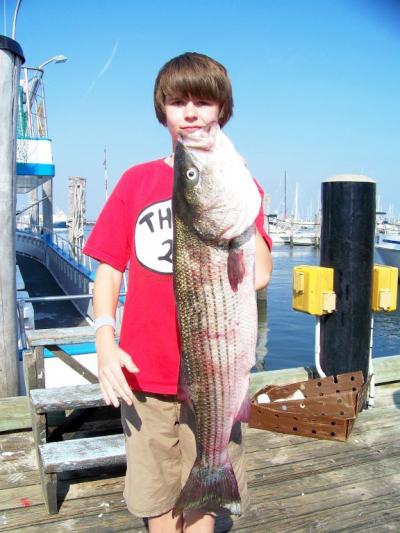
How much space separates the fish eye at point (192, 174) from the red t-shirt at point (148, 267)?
41cm

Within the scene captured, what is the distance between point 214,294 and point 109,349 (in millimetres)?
491

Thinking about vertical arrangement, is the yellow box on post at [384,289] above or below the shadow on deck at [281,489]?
above

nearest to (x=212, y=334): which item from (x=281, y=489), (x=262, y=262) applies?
(x=262, y=262)

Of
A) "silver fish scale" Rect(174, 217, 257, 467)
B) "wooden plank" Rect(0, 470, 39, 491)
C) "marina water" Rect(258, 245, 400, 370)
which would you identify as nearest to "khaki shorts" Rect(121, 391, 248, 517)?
"silver fish scale" Rect(174, 217, 257, 467)

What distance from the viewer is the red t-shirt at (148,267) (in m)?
2.20

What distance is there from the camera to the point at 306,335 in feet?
63.4

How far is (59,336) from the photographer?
415cm

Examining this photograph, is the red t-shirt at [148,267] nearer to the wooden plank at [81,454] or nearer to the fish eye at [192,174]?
the fish eye at [192,174]

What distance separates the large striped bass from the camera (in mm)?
1808

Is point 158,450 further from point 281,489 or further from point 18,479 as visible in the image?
point 18,479

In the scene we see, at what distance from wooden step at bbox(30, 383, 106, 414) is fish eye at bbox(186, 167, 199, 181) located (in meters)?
2.15

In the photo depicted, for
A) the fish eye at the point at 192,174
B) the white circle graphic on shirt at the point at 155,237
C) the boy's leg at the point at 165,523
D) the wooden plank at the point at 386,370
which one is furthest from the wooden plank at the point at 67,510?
the wooden plank at the point at 386,370

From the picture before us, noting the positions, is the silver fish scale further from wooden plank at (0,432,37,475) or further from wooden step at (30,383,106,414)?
wooden plank at (0,432,37,475)

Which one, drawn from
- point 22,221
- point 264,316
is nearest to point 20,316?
point 264,316
